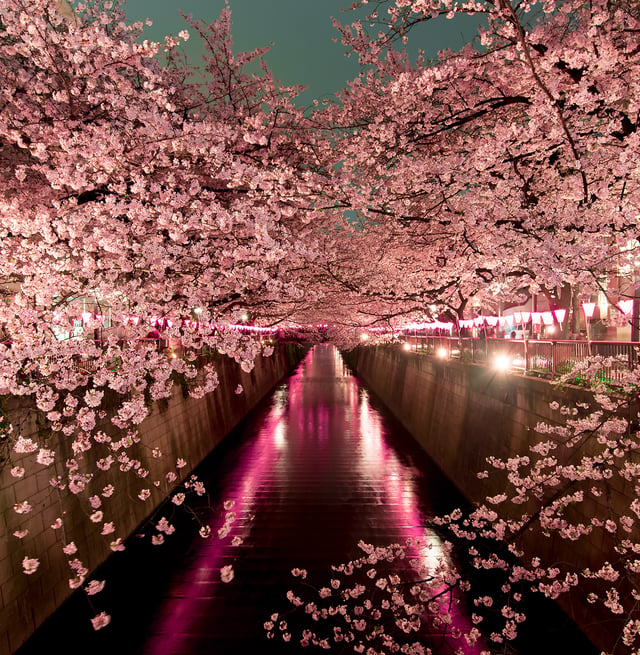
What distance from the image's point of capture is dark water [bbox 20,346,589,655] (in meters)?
6.64

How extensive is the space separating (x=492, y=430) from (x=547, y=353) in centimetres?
281

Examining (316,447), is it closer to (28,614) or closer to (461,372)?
(461,372)

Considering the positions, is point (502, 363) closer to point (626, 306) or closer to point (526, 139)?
point (626, 306)

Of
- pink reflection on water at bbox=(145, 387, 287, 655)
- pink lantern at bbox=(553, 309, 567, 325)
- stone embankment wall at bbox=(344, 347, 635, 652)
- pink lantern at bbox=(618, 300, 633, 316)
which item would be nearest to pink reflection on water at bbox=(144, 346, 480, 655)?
pink reflection on water at bbox=(145, 387, 287, 655)

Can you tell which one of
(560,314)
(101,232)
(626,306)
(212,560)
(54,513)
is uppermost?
(101,232)

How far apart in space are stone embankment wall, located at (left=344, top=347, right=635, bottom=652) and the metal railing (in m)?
0.34

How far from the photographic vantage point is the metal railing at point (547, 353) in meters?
5.99

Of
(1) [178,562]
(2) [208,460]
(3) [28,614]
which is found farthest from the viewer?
(2) [208,460]

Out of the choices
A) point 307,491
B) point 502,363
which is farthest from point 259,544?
point 502,363

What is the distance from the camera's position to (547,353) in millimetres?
8383

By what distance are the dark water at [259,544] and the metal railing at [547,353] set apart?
3891 millimetres

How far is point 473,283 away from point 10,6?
12.1 meters

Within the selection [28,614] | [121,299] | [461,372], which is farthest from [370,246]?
[28,614]

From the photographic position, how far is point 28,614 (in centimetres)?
608
